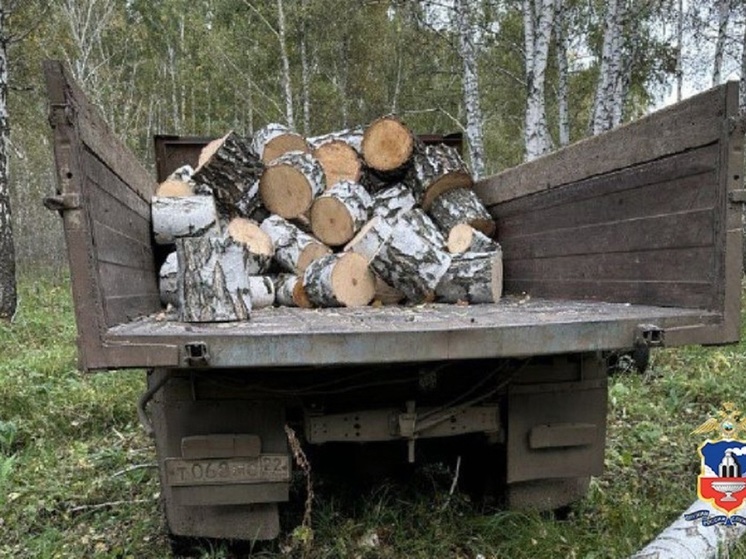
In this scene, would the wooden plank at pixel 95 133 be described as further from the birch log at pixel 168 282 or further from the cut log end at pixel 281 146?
the cut log end at pixel 281 146

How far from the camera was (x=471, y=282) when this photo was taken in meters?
3.07

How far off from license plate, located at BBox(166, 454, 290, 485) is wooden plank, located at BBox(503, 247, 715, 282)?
1.43m

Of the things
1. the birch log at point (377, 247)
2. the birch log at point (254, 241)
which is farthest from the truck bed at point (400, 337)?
the birch log at point (254, 241)

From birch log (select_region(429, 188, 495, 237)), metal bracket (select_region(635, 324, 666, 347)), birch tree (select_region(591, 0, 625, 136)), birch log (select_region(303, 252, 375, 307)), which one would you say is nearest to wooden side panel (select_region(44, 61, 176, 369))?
birch log (select_region(303, 252, 375, 307))

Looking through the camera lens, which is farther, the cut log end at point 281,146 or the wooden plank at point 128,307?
the cut log end at point 281,146

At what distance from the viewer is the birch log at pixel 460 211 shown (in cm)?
359

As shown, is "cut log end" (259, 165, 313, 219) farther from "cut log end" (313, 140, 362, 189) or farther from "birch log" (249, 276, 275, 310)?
"birch log" (249, 276, 275, 310)

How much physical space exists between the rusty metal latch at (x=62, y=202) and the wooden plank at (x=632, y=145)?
6.06 ft

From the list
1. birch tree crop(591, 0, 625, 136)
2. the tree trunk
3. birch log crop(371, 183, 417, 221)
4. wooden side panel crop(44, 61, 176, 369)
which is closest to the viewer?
wooden side panel crop(44, 61, 176, 369)

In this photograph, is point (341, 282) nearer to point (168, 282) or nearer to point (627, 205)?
point (168, 282)

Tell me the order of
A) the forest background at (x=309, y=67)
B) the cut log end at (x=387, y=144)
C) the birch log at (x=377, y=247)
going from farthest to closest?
the forest background at (x=309, y=67)
the cut log end at (x=387, y=144)
the birch log at (x=377, y=247)

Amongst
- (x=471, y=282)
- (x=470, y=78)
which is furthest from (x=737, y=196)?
(x=470, y=78)

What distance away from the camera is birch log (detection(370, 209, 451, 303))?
9.93 feet

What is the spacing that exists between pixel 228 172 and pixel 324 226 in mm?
652
